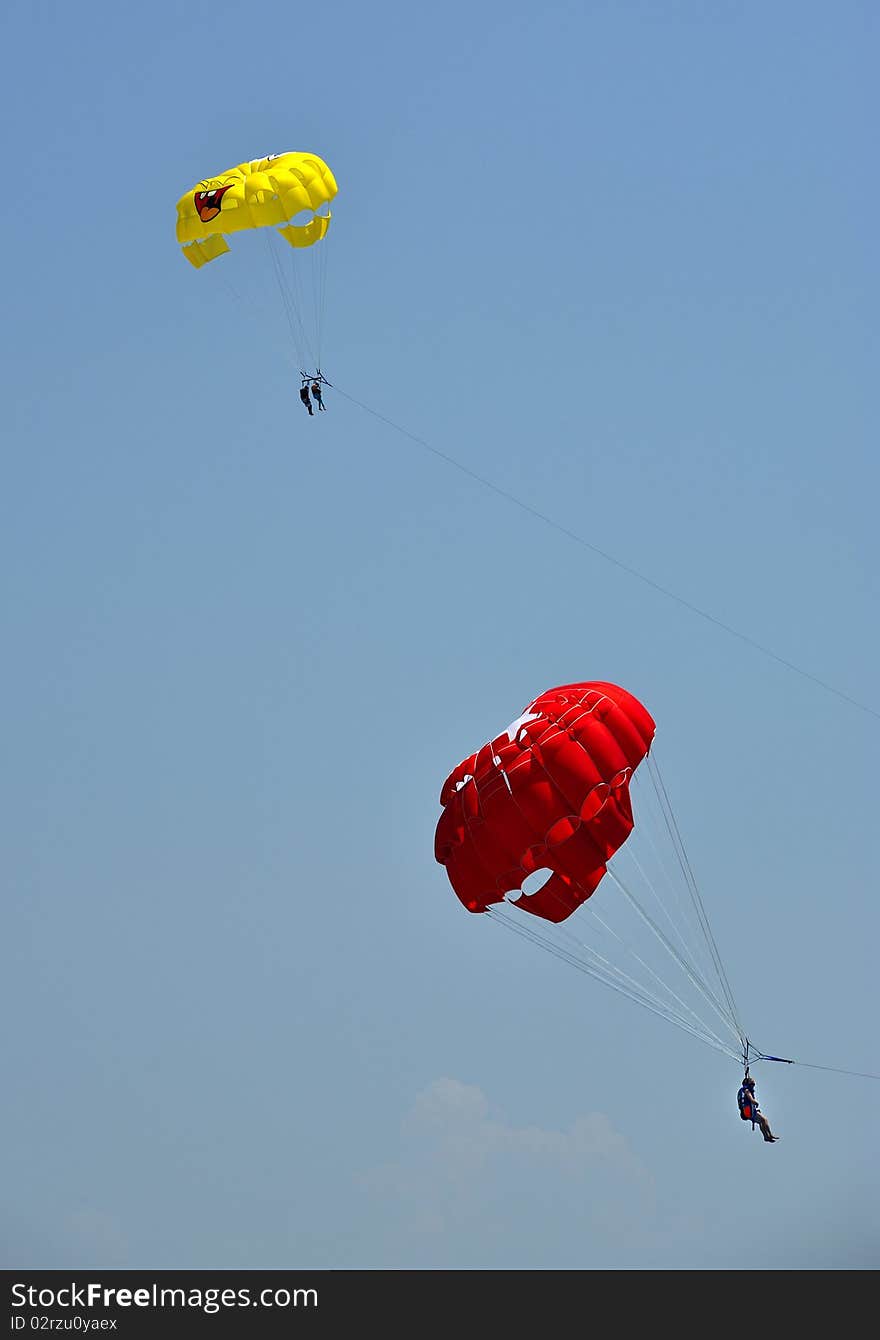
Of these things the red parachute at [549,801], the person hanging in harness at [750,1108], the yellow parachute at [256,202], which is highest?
the yellow parachute at [256,202]

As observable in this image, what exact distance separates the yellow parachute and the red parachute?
11408 millimetres

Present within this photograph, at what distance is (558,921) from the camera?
44.2 metres

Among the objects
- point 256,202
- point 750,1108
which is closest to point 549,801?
point 750,1108

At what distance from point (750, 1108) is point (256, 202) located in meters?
20.7

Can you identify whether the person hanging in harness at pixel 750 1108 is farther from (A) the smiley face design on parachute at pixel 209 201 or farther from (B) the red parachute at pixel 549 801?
(A) the smiley face design on parachute at pixel 209 201

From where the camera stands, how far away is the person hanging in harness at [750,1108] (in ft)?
137

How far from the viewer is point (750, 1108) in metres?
41.9

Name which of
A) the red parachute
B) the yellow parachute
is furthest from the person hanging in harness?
the yellow parachute

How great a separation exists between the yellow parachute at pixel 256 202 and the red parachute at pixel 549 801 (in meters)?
11.4

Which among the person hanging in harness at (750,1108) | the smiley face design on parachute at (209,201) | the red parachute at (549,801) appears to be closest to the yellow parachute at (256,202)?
the smiley face design on parachute at (209,201)
